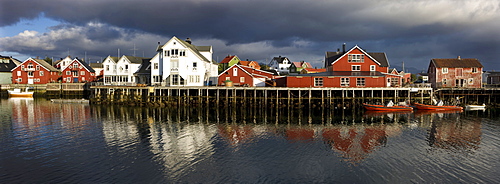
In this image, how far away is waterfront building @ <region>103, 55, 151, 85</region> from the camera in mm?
60281

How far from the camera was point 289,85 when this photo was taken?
48156 mm

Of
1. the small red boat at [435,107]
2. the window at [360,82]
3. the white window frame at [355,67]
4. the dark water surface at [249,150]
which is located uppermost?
the white window frame at [355,67]

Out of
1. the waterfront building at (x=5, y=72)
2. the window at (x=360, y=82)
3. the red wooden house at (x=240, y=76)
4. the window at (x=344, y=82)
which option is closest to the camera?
the window at (x=360, y=82)

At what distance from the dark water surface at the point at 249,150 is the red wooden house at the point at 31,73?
53019 millimetres

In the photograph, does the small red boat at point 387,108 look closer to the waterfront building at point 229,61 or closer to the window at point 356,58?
the window at point 356,58

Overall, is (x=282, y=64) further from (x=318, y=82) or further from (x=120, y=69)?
(x=318, y=82)

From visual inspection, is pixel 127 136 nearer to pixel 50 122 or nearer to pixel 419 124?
pixel 50 122

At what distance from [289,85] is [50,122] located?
31.3 metres

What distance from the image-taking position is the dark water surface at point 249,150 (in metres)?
16.6

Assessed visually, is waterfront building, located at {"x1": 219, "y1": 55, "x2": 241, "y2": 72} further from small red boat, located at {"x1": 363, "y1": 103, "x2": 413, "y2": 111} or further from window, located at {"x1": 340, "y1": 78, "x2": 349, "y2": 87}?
small red boat, located at {"x1": 363, "y1": 103, "x2": 413, "y2": 111}

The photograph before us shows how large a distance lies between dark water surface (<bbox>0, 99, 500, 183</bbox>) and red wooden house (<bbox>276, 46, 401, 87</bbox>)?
458 inches

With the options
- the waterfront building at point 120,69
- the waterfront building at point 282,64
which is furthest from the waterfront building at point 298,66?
the waterfront building at point 120,69

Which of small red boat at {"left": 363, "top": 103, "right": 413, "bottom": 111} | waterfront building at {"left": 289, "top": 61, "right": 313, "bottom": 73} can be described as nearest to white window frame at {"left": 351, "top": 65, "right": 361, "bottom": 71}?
small red boat at {"left": 363, "top": 103, "right": 413, "bottom": 111}

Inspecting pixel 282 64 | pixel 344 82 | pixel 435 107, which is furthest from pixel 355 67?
pixel 282 64
